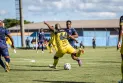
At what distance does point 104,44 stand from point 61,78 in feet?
204

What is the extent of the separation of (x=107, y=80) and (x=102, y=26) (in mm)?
92834

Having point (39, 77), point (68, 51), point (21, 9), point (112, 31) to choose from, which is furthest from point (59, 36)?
point (112, 31)

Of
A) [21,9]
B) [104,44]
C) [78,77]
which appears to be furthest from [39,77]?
[104,44]

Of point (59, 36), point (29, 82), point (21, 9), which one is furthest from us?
point (21, 9)

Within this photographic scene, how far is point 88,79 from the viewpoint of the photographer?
40.5 feet

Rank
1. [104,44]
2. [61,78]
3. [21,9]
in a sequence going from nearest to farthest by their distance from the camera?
[61,78]
[21,9]
[104,44]

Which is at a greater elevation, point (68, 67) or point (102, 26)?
point (68, 67)

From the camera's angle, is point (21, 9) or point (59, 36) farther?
point (21, 9)

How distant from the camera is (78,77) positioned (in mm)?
13016

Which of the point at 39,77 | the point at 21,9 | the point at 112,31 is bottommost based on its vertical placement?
the point at 112,31

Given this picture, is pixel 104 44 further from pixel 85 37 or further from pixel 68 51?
pixel 68 51

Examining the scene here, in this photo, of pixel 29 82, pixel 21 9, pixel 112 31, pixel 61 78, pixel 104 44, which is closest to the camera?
pixel 29 82

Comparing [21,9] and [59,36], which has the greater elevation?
[59,36]

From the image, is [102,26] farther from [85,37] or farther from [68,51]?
[68,51]
